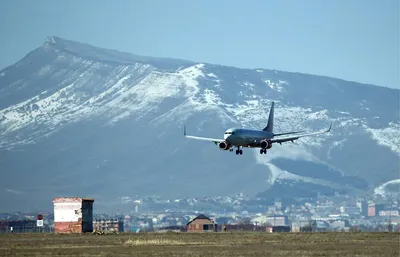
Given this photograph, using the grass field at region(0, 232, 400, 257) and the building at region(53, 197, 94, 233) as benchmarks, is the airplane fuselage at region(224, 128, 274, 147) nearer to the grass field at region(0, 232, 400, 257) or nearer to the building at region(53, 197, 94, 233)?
the building at region(53, 197, 94, 233)

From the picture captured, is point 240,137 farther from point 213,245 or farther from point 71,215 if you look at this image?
point 213,245

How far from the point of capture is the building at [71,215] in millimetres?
121312

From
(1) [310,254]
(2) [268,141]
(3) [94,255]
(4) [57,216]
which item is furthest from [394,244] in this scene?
(2) [268,141]

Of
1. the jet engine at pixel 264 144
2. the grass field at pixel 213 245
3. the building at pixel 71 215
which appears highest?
the jet engine at pixel 264 144

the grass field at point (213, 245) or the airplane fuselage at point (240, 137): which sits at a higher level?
the airplane fuselage at point (240, 137)

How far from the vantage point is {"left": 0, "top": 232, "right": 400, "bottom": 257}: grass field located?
3337 inches

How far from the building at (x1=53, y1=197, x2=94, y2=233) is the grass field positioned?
11976mm

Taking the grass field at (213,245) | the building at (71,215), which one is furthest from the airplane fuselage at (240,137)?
the grass field at (213,245)

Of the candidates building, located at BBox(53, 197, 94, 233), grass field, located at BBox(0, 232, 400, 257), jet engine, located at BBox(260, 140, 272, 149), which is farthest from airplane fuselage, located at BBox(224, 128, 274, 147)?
grass field, located at BBox(0, 232, 400, 257)

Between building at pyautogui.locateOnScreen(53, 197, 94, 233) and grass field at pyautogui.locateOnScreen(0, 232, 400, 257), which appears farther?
building at pyautogui.locateOnScreen(53, 197, 94, 233)

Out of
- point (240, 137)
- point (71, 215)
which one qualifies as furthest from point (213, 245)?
point (240, 137)

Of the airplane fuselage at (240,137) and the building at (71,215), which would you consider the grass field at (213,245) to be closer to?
the building at (71,215)

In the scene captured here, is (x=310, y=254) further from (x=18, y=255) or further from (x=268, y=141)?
(x=268, y=141)

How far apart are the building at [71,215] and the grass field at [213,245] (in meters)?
12.0
